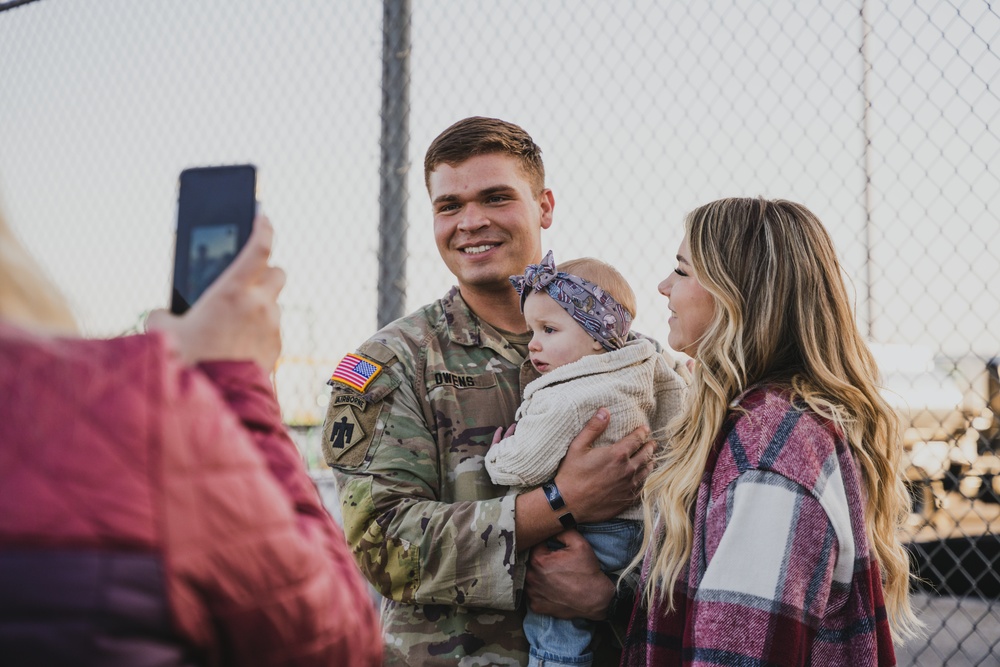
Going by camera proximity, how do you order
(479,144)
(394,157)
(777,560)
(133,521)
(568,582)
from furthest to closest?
(394,157)
(479,144)
(568,582)
(777,560)
(133,521)

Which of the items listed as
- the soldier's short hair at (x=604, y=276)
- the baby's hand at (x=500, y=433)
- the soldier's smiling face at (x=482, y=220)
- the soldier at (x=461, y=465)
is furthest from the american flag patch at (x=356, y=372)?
the soldier's short hair at (x=604, y=276)

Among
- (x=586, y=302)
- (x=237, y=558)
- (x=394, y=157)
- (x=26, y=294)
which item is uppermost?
(x=394, y=157)

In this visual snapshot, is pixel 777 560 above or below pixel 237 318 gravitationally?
below

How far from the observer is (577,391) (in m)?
2.19

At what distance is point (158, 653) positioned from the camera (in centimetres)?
74

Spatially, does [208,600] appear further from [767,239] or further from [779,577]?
[767,239]

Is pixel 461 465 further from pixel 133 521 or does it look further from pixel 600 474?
pixel 133 521

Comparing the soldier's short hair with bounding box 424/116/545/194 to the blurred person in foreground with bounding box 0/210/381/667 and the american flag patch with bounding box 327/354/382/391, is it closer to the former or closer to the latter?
the american flag patch with bounding box 327/354/382/391

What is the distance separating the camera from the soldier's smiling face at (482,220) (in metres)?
2.60

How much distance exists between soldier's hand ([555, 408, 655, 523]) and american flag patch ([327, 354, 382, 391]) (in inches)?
22.0

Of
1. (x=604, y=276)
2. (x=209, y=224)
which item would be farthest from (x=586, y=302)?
(x=209, y=224)

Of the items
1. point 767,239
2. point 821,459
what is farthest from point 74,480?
point 767,239

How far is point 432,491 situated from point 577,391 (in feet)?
1.56

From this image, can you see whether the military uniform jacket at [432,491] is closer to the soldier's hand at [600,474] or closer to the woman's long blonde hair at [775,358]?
the soldier's hand at [600,474]
